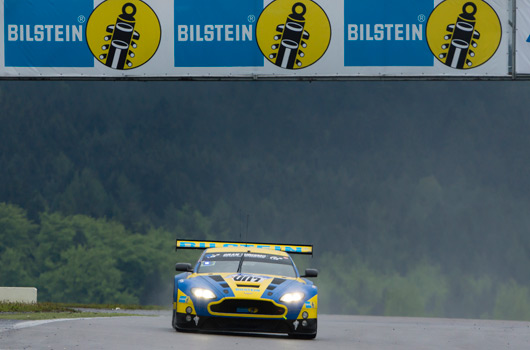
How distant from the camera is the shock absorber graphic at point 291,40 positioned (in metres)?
21.0

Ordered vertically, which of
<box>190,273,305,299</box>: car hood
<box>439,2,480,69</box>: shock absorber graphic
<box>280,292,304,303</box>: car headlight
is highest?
<box>439,2,480,69</box>: shock absorber graphic

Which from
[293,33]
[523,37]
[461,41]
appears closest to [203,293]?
[293,33]

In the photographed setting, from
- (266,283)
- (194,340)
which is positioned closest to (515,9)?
(266,283)

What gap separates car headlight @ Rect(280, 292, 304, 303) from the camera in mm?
14495

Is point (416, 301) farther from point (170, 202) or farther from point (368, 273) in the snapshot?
point (170, 202)

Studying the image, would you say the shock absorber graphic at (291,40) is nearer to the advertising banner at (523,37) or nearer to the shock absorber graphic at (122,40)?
the shock absorber graphic at (122,40)

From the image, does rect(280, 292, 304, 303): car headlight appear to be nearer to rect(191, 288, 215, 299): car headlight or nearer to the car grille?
the car grille

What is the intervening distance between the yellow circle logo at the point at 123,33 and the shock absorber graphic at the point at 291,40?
2510 millimetres

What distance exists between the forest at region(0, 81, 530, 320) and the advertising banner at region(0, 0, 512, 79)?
91.5 metres

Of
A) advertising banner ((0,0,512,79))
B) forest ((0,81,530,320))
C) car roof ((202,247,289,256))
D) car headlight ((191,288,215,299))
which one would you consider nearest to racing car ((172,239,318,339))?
car headlight ((191,288,215,299))

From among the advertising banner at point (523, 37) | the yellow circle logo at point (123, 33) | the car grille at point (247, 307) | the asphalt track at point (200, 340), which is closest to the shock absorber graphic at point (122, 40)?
the yellow circle logo at point (123, 33)

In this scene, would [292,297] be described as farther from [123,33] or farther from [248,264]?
[123,33]

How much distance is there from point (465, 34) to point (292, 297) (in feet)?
28.8

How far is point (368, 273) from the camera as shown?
12269cm
